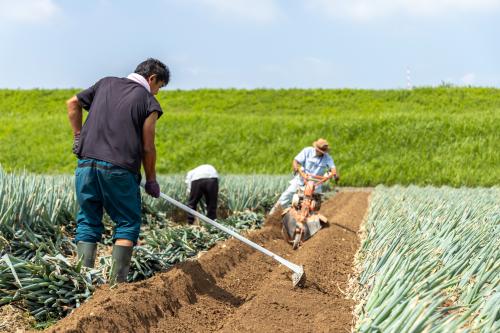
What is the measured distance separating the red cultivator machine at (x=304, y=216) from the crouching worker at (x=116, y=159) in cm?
325

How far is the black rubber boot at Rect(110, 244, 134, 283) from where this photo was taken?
415cm

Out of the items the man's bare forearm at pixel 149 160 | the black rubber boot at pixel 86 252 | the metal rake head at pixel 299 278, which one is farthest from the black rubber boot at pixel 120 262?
the metal rake head at pixel 299 278

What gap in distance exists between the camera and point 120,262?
4.18 m

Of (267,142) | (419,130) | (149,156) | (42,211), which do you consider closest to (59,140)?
(267,142)

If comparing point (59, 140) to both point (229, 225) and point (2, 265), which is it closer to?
point (229, 225)

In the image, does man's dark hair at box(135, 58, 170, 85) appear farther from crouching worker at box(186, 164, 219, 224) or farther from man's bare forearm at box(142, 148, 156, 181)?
crouching worker at box(186, 164, 219, 224)

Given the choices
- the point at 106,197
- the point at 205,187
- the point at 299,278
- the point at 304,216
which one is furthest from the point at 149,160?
the point at 205,187

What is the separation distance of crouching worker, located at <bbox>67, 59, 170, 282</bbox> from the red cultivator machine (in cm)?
325

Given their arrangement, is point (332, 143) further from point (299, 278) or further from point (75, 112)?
point (75, 112)

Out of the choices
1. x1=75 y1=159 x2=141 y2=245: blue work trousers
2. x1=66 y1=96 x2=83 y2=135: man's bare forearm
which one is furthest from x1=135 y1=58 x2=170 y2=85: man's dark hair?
x1=75 y1=159 x2=141 y2=245: blue work trousers

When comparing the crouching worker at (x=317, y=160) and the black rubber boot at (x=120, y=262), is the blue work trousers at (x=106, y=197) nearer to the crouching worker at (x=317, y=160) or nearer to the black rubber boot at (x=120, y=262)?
the black rubber boot at (x=120, y=262)

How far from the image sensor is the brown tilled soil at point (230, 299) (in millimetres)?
3352

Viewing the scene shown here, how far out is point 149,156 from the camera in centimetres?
426

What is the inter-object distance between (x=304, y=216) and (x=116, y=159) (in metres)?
3.63
